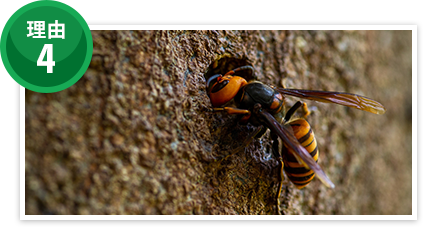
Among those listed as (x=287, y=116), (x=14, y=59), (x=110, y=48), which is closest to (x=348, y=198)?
(x=287, y=116)

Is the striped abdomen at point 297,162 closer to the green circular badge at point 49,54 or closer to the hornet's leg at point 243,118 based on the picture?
the hornet's leg at point 243,118

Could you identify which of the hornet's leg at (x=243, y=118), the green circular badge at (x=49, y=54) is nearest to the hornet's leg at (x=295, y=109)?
the hornet's leg at (x=243, y=118)

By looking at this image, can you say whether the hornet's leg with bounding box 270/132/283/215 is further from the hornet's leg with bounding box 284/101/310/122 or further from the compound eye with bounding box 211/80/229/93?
the compound eye with bounding box 211/80/229/93

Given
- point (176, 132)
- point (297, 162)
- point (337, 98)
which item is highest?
point (337, 98)

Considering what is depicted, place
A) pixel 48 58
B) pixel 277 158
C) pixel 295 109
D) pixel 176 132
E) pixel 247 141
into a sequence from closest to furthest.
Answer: pixel 48 58 → pixel 176 132 → pixel 247 141 → pixel 277 158 → pixel 295 109

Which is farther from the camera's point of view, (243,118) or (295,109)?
(295,109)

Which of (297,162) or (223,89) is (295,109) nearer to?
(297,162)

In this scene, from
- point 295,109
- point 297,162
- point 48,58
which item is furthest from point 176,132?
point 295,109

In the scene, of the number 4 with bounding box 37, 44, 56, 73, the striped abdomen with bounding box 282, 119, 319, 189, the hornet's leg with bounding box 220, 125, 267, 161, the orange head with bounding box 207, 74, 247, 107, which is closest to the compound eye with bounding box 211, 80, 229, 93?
the orange head with bounding box 207, 74, 247, 107
